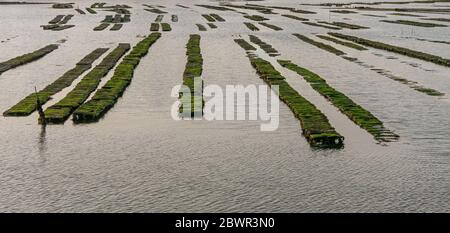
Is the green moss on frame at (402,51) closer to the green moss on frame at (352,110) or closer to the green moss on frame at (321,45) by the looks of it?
the green moss on frame at (321,45)

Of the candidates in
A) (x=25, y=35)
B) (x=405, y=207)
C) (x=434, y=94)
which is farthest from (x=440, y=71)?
(x=25, y=35)

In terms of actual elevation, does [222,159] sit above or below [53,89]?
below

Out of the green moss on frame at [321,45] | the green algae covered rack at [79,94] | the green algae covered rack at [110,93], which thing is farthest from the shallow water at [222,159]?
the green moss on frame at [321,45]

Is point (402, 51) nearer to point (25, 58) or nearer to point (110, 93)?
point (110, 93)

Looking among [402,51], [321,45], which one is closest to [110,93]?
[402,51]

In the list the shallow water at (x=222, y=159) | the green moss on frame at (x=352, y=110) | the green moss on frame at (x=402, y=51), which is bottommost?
the shallow water at (x=222, y=159)

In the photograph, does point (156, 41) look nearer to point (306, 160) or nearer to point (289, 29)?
point (289, 29)

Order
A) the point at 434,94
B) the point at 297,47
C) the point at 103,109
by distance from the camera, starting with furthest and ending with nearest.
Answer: the point at 297,47 < the point at 434,94 < the point at 103,109

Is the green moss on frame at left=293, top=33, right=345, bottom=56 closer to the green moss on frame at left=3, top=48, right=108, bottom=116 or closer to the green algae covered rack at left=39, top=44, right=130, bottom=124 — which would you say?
the green algae covered rack at left=39, top=44, right=130, bottom=124

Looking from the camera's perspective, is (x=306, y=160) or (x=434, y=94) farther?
(x=434, y=94)

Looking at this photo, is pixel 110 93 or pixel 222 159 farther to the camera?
pixel 110 93
